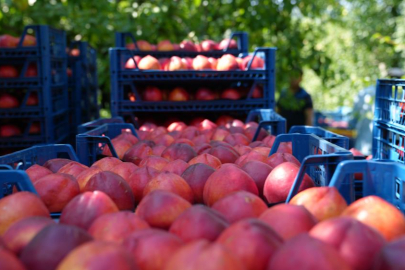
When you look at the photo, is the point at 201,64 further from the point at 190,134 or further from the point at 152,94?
the point at 190,134

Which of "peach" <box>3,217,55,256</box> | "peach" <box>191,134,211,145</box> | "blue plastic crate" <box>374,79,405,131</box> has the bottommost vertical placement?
"peach" <box>3,217,55,256</box>

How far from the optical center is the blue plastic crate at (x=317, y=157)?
1568 mm

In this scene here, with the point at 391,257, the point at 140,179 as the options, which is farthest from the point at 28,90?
the point at 391,257

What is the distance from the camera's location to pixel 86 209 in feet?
4.47

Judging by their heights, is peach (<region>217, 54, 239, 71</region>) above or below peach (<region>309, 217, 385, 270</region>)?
above

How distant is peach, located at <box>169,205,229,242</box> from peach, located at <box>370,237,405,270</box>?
0.39 metres

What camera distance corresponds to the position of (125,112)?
396 centimetres

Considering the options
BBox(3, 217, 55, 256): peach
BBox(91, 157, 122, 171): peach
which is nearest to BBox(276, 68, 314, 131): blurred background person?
BBox(91, 157, 122, 171): peach

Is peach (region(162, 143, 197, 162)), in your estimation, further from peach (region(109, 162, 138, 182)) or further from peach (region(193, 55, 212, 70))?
peach (region(193, 55, 212, 70))

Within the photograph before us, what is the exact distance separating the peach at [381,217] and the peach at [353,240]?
94 millimetres

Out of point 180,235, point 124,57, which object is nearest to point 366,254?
point 180,235

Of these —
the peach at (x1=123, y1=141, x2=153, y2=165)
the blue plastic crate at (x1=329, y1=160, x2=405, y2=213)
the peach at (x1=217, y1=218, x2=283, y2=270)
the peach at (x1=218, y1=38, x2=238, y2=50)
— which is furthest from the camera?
the peach at (x1=218, y1=38, x2=238, y2=50)

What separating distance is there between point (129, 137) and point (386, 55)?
674 inches

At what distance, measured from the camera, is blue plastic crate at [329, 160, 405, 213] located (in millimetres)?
1474
